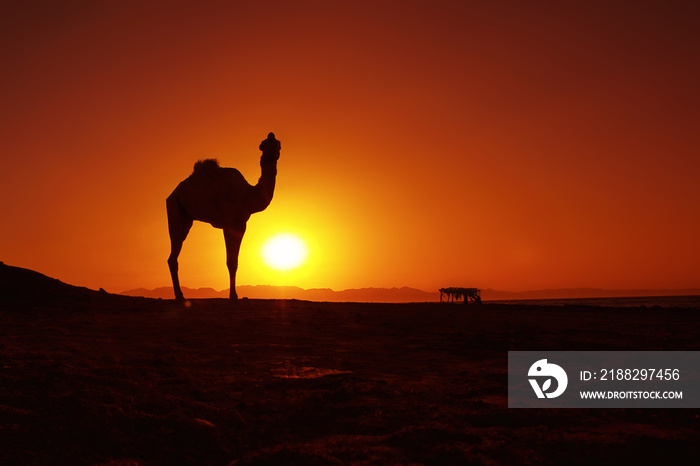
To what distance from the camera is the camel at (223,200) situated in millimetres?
15156

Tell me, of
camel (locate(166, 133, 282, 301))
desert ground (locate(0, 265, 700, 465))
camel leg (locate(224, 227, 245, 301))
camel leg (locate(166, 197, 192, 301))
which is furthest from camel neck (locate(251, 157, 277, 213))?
desert ground (locate(0, 265, 700, 465))

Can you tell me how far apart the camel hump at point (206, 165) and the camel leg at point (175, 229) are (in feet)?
4.26

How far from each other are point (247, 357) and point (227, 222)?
9.12m

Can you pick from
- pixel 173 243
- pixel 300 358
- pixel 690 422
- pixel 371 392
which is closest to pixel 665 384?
pixel 690 422

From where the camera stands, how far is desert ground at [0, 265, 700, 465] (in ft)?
11.6

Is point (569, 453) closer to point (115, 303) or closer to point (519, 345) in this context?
point (519, 345)

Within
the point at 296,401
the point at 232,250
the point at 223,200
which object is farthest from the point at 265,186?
the point at 296,401

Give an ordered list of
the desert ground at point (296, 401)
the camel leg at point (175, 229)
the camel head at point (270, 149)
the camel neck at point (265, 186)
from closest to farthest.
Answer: the desert ground at point (296, 401), the camel head at point (270, 149), the camel neck at point (265, 186), the camel leg at point (175, 229)

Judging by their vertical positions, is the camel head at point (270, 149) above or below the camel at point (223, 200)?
above

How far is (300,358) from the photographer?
680cm

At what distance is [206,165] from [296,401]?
12.8m

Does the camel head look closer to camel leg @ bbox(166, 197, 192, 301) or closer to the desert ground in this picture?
camel leg @ bbox(166, 197, 192, 301)

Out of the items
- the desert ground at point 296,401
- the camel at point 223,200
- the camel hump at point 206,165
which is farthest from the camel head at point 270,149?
the desert ground at point 296,401

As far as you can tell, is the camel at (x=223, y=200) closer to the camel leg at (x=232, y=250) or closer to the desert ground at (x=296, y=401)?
the camel leg at (x=232, y=250)
